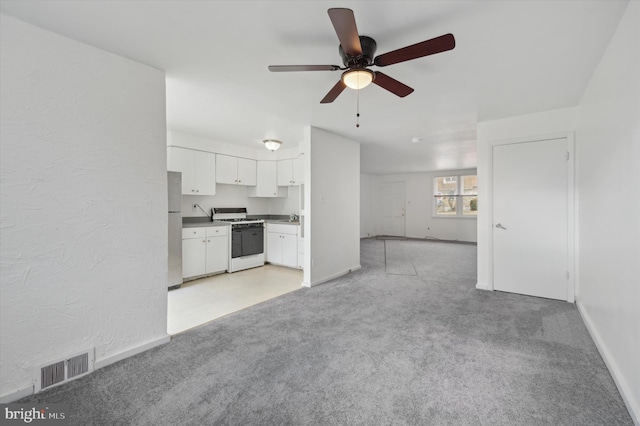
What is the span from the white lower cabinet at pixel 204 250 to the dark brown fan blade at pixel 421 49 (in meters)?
3.94

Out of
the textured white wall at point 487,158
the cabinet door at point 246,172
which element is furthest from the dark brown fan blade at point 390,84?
the cabinet door at point 246,172

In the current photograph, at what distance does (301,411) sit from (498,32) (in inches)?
110

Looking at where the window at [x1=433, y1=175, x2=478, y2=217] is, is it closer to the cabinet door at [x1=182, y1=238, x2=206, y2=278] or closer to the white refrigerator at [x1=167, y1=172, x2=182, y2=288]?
the cabinet door at [x1=182, y1=238, x2=206, y2=278]

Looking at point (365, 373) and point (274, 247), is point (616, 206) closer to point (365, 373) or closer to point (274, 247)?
point (365, 373)

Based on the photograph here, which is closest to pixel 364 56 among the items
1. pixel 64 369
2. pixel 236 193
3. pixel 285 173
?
pixel 64 369

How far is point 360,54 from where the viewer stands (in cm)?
181

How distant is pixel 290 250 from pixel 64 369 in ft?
12.1

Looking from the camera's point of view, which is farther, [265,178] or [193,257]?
[265,178]

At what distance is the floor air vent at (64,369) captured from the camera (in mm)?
1854

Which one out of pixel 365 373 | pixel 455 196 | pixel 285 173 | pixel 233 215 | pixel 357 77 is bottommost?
pixel 365 373

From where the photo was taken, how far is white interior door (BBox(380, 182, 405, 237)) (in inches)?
406

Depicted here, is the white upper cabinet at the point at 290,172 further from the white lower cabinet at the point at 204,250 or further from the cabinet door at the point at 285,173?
the white lower cabinet at the point at 204,250

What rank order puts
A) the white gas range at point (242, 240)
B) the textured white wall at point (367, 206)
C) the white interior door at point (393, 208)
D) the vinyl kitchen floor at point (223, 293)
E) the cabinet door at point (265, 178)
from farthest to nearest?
the white interior door at point (393, 208) < the textured white wall at point (367, 206) < the cabinet door at point (265, 178) < the white gas range at point (242, 240) < the vinyl kitchen floor at point (223, 293)

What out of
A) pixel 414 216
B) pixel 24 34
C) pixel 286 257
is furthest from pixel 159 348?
pixel 414 216
